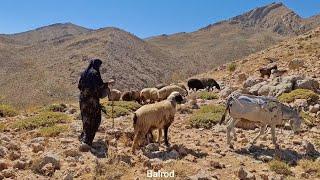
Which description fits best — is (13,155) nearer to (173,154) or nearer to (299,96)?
(173,154)

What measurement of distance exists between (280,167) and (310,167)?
0.69m

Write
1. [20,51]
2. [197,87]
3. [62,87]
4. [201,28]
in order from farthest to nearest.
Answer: [201,28] < [20,51] < [62,87] < [197,87]

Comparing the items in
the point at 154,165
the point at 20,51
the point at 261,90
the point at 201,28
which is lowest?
the point at 154,165

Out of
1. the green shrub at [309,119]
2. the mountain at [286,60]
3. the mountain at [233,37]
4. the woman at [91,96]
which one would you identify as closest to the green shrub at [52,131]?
the woman at [91,96]

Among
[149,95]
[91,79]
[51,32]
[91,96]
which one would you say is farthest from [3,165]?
[51,32]

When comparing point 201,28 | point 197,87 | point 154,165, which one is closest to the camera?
point 154,165

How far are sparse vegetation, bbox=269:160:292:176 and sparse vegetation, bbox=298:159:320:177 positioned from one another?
0.37 metres

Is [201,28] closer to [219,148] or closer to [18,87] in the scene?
[18,87]

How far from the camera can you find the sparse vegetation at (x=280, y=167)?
978cm

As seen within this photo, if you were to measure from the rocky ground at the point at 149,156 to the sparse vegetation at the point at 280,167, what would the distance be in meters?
0.06

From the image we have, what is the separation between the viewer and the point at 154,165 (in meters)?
9.55

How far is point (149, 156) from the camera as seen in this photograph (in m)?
10.5

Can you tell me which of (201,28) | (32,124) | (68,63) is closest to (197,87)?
(32,124)

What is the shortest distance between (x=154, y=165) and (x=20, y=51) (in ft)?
254
